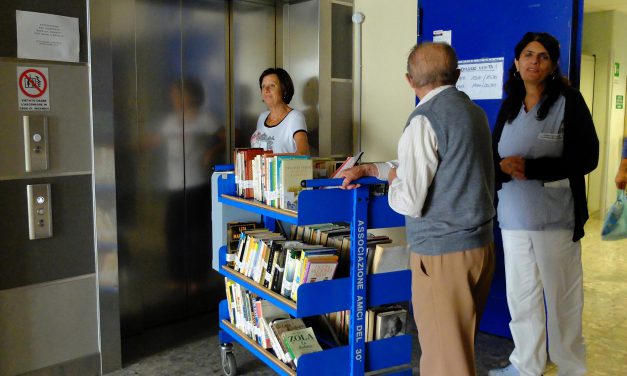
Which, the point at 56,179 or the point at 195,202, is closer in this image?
the point at 56,179

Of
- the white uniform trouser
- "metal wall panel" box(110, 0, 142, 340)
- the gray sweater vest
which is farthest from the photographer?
"metal wall panel" box(110, 0, 142, 340)

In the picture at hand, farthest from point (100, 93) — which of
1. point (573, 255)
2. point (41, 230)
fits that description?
point (573, 255)

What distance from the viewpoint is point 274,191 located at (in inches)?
103

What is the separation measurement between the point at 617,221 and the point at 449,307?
158cm

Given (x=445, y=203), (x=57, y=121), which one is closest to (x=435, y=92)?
(x=445, y=203)

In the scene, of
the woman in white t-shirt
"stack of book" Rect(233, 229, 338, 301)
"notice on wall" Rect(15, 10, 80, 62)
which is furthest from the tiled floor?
"notice on wall" Rect(15, 10, 80, 62)

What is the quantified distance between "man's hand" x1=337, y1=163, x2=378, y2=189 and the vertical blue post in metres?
0.05

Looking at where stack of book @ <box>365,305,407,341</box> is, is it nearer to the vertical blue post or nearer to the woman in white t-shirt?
the vertical blue post

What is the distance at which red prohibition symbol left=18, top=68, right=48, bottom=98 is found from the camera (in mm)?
2836

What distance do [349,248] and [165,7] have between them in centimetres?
229

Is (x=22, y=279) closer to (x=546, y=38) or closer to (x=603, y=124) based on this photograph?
(x=546, y=38)

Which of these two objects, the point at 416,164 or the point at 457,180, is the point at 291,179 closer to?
the point at 416,164

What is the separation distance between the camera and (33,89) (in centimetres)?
287

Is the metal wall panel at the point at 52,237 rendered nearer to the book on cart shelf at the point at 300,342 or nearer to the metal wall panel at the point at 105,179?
the metal wall panel at the point at 105,179
